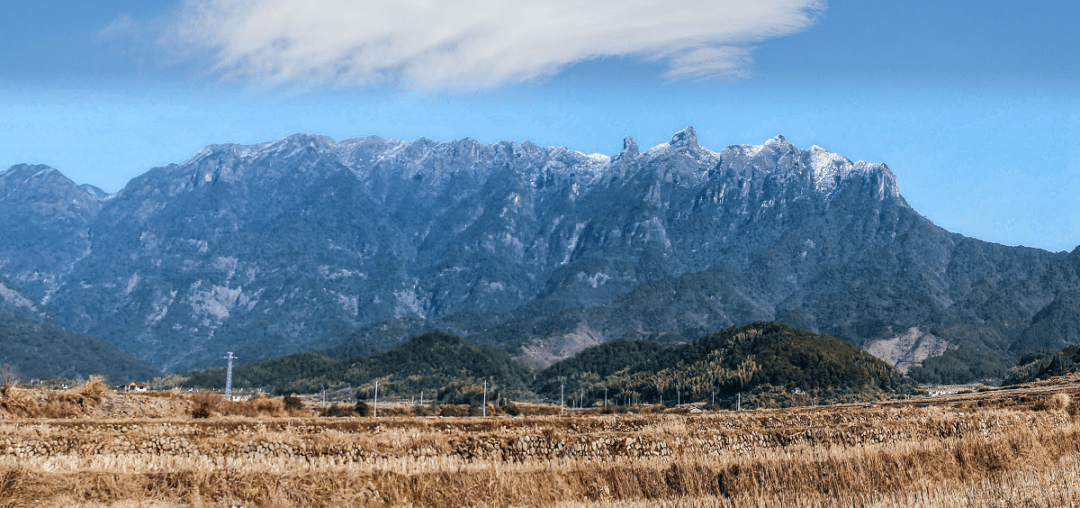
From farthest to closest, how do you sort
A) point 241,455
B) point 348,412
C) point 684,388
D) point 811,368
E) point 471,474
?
point 684,388, point 811,368, point 348,412, point 241,455, point 471,474

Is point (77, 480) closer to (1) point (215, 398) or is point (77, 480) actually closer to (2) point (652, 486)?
(2) point (652, 486)

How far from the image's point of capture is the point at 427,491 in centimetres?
3275

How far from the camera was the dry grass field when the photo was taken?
30.8 metres

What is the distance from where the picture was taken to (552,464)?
36.3 metres

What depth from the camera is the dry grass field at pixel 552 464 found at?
30781 millimetres

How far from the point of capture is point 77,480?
3100cm

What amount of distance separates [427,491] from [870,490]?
600 inches

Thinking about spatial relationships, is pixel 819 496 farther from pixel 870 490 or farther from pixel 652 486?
pixel 652 486

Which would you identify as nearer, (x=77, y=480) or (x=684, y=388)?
(x=77, y=480)

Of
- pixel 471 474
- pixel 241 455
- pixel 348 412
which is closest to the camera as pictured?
pixel 471 474

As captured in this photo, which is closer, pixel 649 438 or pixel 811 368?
pixel 649 438

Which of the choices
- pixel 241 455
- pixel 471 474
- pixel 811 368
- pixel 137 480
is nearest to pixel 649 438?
pixel 471 474

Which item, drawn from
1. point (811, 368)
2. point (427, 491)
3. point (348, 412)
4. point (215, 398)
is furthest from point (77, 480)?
point (811, 368)

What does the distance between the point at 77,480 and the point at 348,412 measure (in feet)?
240
